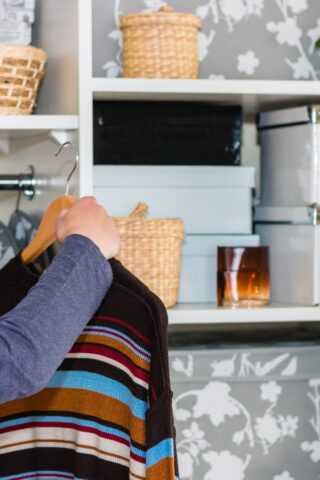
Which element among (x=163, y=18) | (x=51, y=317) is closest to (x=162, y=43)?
(x=163, y=18)

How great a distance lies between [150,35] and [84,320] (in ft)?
2.33

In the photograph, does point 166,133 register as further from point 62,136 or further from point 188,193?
point 62,136

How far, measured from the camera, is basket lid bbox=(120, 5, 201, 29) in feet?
4.79

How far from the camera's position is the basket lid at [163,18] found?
A: 1.46m

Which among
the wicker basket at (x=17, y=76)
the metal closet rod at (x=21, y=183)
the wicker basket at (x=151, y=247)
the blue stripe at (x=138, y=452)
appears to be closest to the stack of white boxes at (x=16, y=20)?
the wicker basket at (x=17, y=76)

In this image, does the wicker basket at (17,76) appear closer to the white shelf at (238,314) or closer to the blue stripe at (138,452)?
the white shelf at (238,314)

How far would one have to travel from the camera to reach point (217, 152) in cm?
161

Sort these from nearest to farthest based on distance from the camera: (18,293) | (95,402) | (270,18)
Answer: (95,402)
(18,293)
(270,18)

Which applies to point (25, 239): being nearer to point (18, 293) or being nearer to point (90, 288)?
point (18, 293)

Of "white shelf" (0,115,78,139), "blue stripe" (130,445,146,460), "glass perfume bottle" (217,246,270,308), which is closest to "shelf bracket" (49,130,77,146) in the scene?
"white shelf" (0,115,78,139)

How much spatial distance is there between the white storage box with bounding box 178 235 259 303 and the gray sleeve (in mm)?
618

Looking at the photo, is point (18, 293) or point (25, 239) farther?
point (25, 239)

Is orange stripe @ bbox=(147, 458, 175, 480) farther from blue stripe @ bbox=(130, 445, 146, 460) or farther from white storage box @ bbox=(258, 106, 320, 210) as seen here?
white storage box @ bbox=(258, 106, 320, 210)

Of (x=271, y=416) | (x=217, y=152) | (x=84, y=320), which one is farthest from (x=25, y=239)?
(x=84, y=320)
